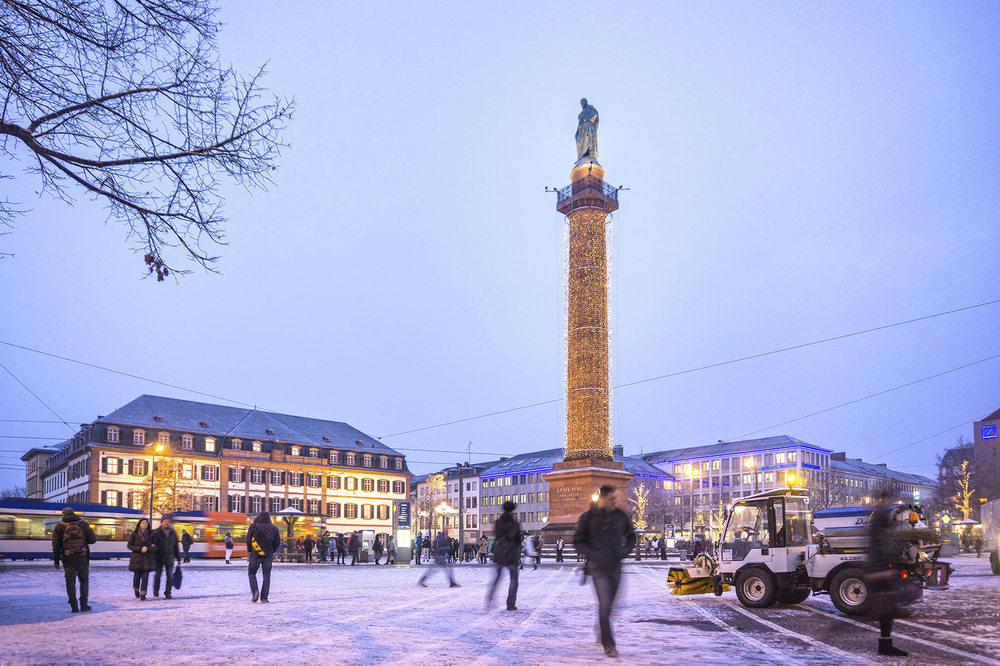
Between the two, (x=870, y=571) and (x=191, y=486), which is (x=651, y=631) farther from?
(x=191, y=486)

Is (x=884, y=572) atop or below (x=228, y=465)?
atop

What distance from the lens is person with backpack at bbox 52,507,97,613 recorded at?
13.2 meters

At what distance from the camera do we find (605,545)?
941 centimetres

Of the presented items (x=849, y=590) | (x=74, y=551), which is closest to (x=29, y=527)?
(x=74, y=551)

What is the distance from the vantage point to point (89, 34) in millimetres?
6348

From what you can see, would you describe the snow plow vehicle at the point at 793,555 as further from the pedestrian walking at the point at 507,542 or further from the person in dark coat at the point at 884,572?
the person in dark coat at the point at 884,572

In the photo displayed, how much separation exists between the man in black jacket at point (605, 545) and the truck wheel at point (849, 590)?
708 cm

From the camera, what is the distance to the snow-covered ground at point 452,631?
8609 mm

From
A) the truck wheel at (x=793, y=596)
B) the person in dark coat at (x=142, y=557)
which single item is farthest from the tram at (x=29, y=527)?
the truck wheel at (x=793, y=596)

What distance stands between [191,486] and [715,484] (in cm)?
7388

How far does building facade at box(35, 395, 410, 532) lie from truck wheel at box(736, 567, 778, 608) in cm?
5017

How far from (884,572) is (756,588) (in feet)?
24.2

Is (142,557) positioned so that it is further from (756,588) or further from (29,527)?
(29,527)

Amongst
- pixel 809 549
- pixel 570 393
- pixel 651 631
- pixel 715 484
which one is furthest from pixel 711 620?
pixel 715 484
